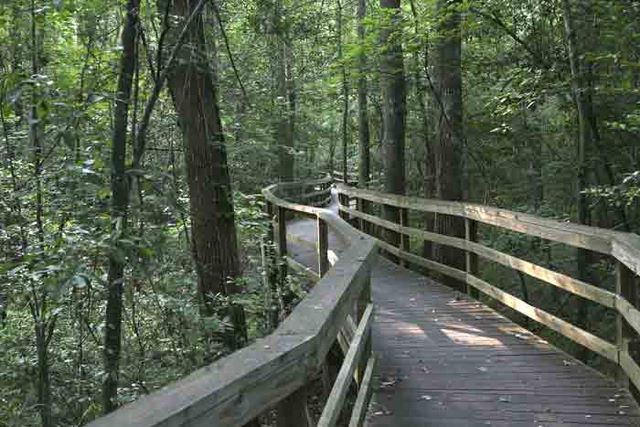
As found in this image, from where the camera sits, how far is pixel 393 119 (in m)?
11.9

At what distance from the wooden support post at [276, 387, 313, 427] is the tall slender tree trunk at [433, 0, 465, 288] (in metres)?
6.91

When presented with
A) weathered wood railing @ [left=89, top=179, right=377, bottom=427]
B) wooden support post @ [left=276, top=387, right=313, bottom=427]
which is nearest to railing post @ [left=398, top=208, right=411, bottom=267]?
weathered wood railing @ [left=89, top=179, right=377, bottom=427]

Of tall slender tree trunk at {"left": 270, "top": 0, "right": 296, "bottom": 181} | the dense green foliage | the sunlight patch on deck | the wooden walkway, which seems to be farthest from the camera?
tall slender tree trunk at {"left": 270, "top": 0, "right": 296, "bottom": 181}

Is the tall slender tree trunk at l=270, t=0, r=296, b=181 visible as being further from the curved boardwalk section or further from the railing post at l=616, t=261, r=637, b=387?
the railing post at l=616, t=261, r=637, b=387

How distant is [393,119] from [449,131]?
278 centimetres

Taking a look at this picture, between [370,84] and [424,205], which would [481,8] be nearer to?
Result: [424,205]

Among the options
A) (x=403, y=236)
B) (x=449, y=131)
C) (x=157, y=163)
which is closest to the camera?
(x=157, y=163)

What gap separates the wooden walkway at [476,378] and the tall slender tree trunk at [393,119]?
16.6 feet

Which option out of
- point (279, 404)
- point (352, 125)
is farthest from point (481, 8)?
point (352, 125)

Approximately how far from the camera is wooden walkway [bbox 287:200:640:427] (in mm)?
4156

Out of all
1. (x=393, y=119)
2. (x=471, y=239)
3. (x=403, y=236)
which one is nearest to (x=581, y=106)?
(x=471, y=239)

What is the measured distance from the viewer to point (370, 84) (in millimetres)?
16578

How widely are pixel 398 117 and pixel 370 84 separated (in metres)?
4.93

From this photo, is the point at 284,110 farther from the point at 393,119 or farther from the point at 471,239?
the point at 471,239
